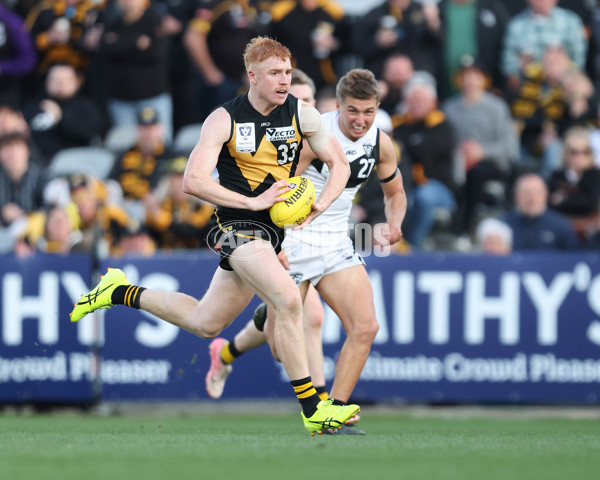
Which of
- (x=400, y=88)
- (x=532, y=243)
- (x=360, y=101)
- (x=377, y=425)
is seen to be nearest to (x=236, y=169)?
(x=360, y=101)

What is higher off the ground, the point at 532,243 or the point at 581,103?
the point at 581,103

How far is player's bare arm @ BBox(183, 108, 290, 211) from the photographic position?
7.27m

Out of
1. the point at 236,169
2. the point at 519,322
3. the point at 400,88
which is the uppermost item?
the point at 400,88

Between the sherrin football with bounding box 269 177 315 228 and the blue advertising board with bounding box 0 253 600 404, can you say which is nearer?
the sherrin football with bounding box 269 177 315 228

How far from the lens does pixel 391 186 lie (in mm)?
→ 8672

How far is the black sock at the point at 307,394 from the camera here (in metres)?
7.46

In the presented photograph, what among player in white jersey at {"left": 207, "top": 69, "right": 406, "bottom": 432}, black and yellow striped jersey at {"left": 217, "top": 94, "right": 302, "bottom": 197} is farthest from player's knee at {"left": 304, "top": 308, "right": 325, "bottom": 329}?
black and yellow striped jersey at {"left": 217, "top": 94, "right": 302, "bottom": 197}

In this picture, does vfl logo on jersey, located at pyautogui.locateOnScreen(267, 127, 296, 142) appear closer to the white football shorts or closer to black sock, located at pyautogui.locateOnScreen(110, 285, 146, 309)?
the white football shorts

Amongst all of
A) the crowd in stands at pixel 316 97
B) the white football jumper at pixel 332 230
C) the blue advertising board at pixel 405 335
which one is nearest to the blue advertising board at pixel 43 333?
the blue advertising board at pixel 405 335

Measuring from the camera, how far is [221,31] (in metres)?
14.5

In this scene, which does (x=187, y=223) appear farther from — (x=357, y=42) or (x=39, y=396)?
(x=357, y=42)

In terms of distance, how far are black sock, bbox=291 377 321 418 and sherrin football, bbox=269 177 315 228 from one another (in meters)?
1.05

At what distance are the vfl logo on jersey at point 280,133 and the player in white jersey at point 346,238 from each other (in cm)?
70

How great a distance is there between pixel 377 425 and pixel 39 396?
353 cm
